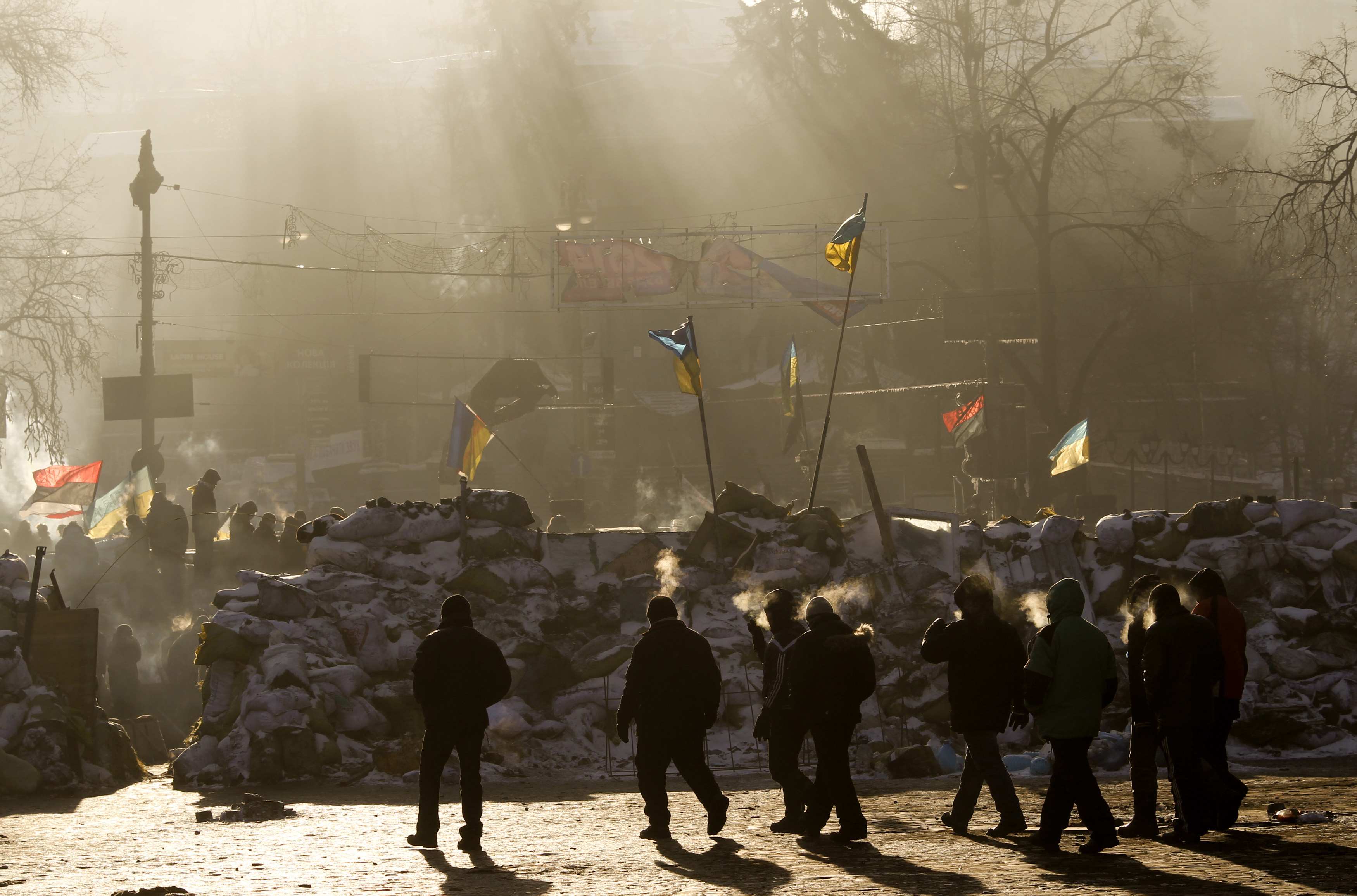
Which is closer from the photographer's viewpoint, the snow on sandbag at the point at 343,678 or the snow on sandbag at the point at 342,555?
the snow on sandbag at the point at 343,678

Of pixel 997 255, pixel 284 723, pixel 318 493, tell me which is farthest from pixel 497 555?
pixel 318 493

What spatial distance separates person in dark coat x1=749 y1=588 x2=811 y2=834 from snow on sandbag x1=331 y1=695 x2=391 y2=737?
5.54 m

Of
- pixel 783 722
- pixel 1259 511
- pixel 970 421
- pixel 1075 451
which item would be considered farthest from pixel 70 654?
pixel 970 421

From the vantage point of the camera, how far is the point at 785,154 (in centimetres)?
5169

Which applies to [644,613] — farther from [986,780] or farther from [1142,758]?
[1142,758]

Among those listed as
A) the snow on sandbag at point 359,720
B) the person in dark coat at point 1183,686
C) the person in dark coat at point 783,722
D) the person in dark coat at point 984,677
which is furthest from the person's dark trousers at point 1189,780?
the snow on sandbag at point 359,720

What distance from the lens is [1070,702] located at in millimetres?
7676

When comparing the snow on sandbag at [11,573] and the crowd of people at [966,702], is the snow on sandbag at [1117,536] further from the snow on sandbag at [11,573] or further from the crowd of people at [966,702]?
the snow on sandbag at [11,573]

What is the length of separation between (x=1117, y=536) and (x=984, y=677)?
7.92m

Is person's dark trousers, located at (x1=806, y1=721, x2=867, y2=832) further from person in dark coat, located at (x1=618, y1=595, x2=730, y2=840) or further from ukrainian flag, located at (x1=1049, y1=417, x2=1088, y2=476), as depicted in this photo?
ukrainian flag, located at (x1=1049, y1=417, x2=1088, y2=476)

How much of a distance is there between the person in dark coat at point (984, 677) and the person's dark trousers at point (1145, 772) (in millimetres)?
610

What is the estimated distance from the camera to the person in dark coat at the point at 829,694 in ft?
A: 27.5

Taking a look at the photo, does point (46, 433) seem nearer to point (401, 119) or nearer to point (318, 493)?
point (318, 493)

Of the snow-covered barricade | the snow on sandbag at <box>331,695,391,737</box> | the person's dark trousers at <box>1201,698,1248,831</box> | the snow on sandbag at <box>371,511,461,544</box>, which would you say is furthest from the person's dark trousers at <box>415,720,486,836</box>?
the snow on sandbag at <box>371,511,461,544</box>
